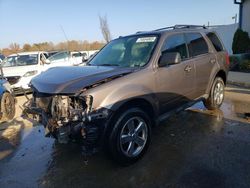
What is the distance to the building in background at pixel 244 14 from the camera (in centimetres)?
1383

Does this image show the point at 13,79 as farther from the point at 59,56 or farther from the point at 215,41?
the point at 215,41

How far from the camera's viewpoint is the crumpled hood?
11.7 feet

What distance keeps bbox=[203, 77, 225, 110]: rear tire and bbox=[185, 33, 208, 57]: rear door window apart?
2.95ft

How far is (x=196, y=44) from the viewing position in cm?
545

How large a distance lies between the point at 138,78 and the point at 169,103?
0.97m

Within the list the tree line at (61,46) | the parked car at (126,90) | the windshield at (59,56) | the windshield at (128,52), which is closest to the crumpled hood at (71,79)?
the parked car at (126,90)

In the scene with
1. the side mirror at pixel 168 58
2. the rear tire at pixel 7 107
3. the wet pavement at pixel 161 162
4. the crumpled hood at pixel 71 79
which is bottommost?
the wet pavement at pixel 161 162

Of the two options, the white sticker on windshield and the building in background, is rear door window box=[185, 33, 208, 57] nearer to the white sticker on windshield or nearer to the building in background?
the white sticker on windshield

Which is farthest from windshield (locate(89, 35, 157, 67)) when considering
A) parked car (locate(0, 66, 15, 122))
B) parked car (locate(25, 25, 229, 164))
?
parked car (locate(0, 66, 15, 122))

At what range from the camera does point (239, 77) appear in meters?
9.75

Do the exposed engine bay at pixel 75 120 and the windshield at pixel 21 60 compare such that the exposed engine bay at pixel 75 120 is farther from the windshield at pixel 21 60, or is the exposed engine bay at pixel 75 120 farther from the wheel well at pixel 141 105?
the windshield at pixel 21 60

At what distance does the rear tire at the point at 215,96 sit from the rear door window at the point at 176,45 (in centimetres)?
143

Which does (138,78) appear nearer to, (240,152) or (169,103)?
(169,103)

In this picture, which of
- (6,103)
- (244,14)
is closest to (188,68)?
(6,103)
